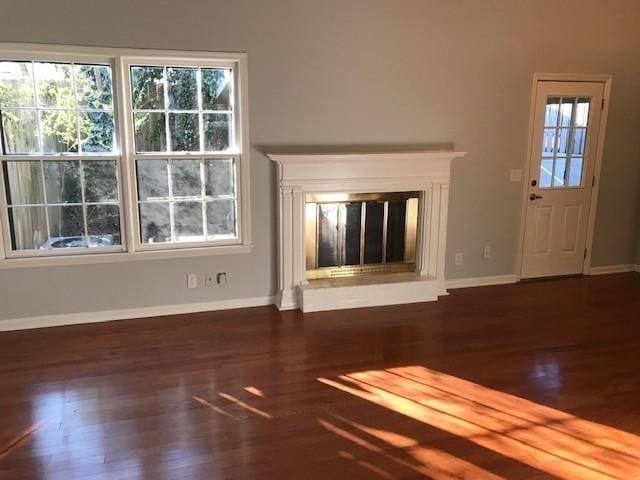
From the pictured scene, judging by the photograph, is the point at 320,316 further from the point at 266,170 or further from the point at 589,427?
the point at 589,427

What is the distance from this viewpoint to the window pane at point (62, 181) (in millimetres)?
3908

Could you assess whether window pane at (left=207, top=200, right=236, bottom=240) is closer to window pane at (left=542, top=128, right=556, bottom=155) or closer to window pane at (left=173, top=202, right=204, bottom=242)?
window pane at (left=173, top=202, right=204, bottom=242)

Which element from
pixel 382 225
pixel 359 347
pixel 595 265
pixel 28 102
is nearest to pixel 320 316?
pixel 359 347

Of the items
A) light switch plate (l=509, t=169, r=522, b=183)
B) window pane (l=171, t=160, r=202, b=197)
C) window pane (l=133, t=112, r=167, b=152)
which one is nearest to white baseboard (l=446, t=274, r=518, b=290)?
light switch plate (l=509, t=169, r=522, b=183)

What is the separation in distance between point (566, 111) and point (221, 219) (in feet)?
11.6

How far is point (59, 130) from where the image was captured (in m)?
3.88

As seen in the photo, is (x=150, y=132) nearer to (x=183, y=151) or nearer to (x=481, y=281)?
(x=183, y=151)

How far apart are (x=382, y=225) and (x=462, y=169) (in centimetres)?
95

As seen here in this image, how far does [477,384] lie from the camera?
316 cm

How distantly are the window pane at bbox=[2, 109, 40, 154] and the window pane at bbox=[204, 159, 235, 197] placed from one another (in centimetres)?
127

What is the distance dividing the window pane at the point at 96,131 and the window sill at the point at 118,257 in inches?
32.8

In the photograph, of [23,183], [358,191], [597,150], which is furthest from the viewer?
[597,150]

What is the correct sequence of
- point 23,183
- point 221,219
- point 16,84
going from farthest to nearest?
point 221,219 < point 23,183 < point 16,84

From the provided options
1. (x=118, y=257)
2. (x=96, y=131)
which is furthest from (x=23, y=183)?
(x=118, y=257)
